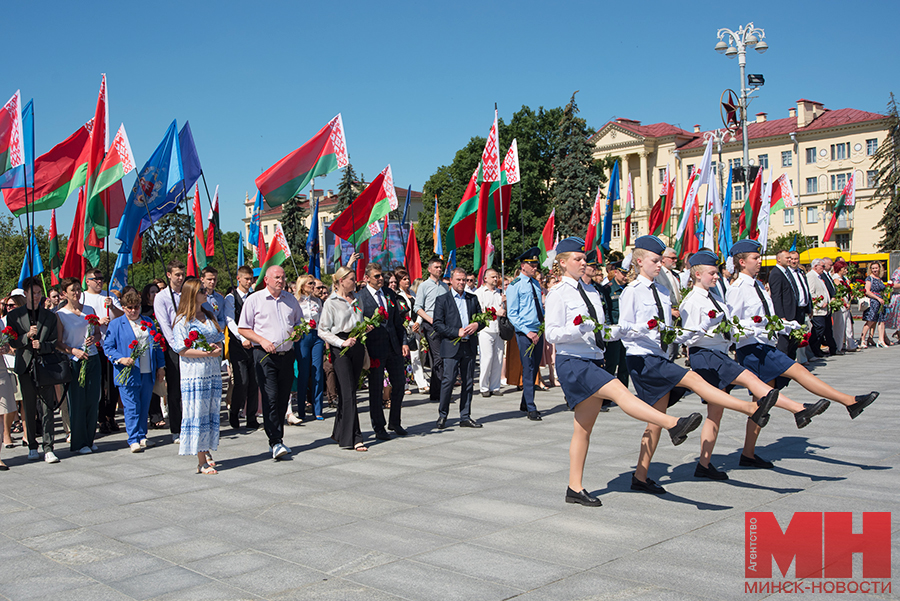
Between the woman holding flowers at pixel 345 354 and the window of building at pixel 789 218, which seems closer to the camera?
the woman holding flowers at pixel 345 354

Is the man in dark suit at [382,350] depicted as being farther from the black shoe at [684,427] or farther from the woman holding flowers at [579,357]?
the black shoe at [684,427]

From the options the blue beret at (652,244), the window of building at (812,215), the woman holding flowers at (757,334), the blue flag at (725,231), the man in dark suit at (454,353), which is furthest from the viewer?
the window of building at (812,215)

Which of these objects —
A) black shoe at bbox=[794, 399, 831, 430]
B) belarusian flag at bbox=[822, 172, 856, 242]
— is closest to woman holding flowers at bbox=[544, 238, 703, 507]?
black shoe at bbox=[794, 399, 831, 430]

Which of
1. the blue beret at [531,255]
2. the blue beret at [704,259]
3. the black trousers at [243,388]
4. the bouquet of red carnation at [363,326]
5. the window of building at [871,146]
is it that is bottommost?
the black trousers at [243,388]

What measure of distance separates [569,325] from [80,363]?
6.07m

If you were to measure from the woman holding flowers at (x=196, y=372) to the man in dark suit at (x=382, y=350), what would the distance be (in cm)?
190

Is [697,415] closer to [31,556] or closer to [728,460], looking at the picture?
[728,460]

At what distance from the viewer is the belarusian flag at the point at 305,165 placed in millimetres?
11633

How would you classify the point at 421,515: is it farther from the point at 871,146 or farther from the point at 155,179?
the point at 871,146

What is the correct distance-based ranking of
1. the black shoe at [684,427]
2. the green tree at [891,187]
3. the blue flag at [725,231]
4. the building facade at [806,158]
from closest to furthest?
1. the black shoe at [684,427]
2. the blue flag at [725,231]
3. the green tree at [891,187]
4. the building facade at [806,158]

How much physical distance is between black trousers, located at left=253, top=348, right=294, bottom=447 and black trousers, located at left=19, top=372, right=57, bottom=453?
7.95 ft

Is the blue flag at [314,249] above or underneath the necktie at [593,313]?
above

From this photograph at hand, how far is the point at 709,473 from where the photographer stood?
6680 millimetres

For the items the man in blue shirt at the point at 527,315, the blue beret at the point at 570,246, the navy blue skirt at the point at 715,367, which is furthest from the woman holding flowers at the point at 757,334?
the man in blue shirt at the point at 527,315
